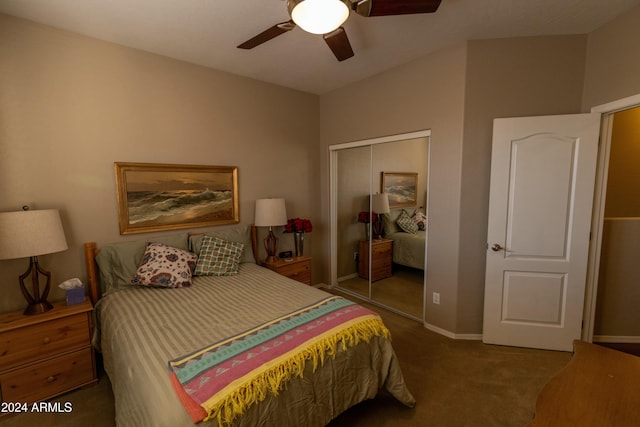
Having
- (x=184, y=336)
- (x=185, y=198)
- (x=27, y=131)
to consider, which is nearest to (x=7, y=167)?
(x=27, y=131)

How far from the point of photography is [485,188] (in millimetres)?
2467

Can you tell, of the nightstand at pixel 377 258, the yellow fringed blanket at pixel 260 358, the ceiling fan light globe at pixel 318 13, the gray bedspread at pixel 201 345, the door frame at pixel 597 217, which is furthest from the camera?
the nightstand at pixel 377 258

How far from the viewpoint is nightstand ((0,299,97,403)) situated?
1.73 meters

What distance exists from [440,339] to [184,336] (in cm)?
224

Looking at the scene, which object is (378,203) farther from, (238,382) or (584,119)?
(238,382)

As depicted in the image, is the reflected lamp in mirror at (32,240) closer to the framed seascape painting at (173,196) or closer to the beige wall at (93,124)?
the beige wall at (93,124)

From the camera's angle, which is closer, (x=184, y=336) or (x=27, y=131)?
(x=184, y=336)

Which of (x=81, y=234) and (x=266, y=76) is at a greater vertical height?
(x=266, y=76)

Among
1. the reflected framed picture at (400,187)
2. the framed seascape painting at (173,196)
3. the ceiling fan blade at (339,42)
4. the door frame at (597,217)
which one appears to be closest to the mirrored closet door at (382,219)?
the reflected framed picture at (400,187)

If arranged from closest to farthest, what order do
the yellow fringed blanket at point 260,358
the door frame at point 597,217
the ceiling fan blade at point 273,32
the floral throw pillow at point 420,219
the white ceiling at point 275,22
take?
the yellow fringed blanket at point 260,358 < the ceiling fan blade at point 273,32 < the white ceiling at point 275,22 < the door frame at point 597,217 < the floral throw pillow at point 420,219

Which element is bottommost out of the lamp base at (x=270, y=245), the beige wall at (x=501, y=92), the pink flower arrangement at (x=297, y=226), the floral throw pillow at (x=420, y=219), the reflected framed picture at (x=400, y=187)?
the lamp base at (x=270, y=245)

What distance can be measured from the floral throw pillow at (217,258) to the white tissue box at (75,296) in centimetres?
78

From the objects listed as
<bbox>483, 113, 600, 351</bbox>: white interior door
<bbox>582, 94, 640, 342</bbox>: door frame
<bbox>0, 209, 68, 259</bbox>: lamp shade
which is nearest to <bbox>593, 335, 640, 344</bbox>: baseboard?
<bbox>582, 94, 640, 342</bbox>: door frame

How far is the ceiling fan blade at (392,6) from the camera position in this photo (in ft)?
4.73
